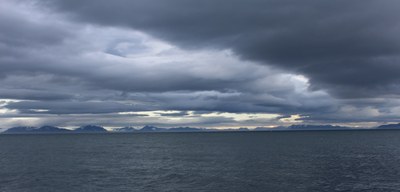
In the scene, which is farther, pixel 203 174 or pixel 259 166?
pixel 259 166

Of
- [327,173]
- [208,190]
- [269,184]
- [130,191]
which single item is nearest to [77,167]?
[130,191]

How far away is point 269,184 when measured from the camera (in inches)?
2778

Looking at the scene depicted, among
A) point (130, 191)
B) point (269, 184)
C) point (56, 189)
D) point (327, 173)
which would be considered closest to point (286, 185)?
point (269, 184)

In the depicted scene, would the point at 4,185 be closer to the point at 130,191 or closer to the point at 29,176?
the point at 29,176

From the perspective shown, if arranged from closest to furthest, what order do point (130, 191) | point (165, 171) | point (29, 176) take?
point (130, 191) < point (29, 176) < point (165, 171)

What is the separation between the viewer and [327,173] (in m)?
85.1

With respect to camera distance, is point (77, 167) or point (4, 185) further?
point (77, 167)

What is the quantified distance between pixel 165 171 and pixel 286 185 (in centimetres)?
3421

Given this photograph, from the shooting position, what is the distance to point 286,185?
6912 centimetres

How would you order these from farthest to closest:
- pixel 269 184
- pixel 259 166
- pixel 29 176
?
pixel 259 166 < pixel 29 176 < pixel 269 184

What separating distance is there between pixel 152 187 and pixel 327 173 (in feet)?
140

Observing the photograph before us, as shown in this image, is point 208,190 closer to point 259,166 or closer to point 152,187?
point 152,187

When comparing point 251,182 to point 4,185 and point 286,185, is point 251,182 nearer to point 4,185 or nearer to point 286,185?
point 286,185

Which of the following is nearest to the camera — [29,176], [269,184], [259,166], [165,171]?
[269,184]
